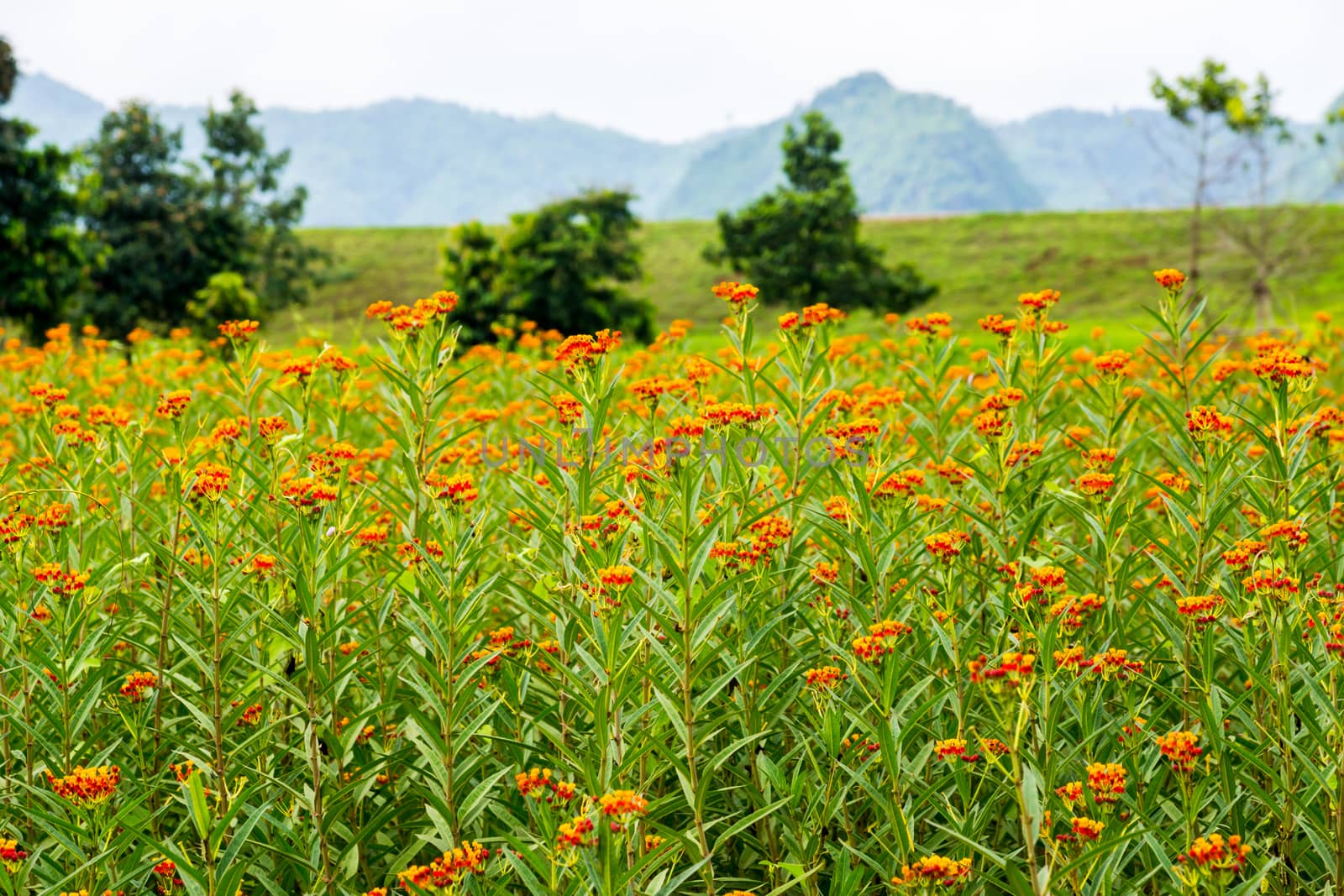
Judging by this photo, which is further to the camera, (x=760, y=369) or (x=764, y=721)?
(x=760, y=369)

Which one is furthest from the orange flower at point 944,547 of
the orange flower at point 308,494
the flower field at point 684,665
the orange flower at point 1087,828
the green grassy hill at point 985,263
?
the green grassy hill at point 985,263

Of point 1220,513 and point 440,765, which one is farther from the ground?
point 1220,513

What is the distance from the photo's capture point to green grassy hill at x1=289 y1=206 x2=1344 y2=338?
4041cm

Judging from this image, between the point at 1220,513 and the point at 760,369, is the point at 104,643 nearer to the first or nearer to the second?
the point at 760,369

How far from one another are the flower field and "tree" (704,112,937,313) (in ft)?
92.5

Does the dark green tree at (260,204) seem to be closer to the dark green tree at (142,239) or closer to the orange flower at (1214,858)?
the dark green tree at (142,239)

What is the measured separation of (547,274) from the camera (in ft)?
76.3

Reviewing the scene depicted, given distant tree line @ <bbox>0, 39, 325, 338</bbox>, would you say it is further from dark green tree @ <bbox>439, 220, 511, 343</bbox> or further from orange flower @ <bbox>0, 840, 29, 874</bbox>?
orange flower @ <bbox>0, 840, 29, 874</bbox>

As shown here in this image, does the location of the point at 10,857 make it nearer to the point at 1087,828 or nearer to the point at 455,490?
the point at 455,490

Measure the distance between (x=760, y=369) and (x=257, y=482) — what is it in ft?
5.12

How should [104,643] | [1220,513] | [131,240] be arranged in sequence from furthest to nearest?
[131,240]
[1220,513]
[104,643]

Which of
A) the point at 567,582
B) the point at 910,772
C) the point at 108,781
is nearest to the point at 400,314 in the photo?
the point at 567,582

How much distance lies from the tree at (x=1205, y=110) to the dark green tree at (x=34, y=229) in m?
25.2

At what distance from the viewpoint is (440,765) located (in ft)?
7.60
